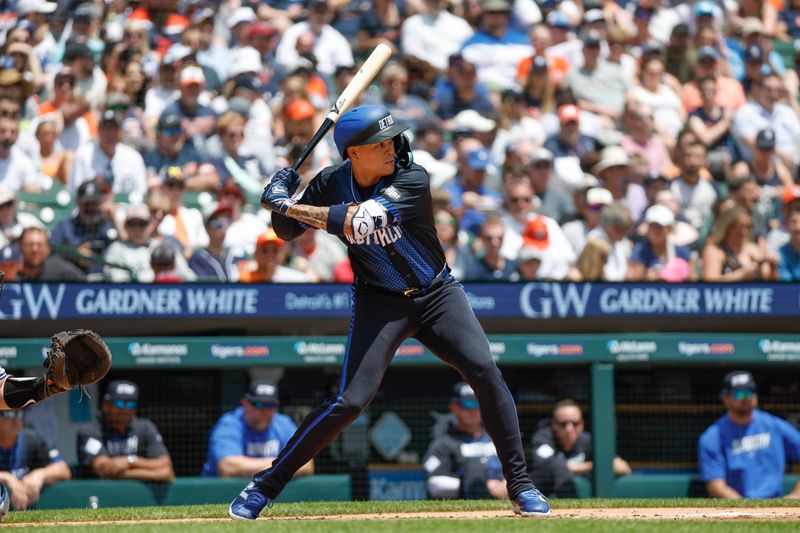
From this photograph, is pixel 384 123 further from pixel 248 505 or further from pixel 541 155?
pixel 541 155

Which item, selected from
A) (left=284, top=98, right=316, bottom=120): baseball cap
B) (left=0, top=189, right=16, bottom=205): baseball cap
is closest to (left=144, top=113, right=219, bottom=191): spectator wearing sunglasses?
(left=284, top=98, right=316, bottom=120): baseball cap

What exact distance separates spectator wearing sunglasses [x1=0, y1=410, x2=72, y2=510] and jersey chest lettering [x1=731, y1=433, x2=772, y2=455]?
162 inches

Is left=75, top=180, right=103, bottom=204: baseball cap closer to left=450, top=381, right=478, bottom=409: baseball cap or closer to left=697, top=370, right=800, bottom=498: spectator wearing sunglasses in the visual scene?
left=450, top=381, right=478, bottom=409: baseball cap

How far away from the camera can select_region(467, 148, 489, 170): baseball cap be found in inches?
399

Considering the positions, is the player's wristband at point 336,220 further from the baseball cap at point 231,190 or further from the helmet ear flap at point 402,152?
the baseball cap at point 231,190

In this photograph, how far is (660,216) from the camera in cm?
936

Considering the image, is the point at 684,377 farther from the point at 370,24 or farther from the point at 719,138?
the point at 370,24

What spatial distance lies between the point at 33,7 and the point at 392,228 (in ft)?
26.0

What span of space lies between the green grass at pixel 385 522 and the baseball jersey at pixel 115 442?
142cm

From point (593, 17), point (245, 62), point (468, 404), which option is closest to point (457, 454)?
point (468, 404)

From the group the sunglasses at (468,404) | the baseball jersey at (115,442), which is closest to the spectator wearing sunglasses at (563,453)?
the sunglasses at (468,404)

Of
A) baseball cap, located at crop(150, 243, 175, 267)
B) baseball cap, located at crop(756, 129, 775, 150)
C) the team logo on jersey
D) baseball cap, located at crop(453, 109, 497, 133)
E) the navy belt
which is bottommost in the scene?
the navy belt

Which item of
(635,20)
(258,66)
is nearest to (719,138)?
(635,20)

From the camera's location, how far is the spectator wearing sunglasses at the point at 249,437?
7625 mm
